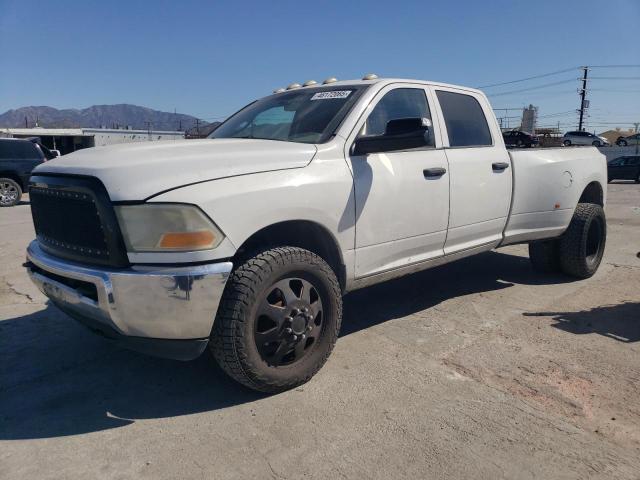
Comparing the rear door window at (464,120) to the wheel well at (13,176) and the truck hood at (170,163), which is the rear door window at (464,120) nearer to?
the truck hood at (170,163)

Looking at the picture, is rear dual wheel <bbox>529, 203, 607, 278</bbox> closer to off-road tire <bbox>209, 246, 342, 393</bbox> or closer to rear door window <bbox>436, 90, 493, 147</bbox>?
rear door window <bbox>436, 90, 493, 147</bbox>

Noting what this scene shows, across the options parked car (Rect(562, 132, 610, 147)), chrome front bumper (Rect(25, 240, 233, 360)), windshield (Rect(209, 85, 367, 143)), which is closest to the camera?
chrome front bumper (Rect(25, 240, 233, 360))

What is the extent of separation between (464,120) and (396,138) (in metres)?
1.49

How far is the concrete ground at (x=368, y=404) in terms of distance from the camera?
2.44 meters

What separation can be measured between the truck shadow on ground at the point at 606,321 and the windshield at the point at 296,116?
243cm

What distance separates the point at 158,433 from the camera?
2711 millimetres

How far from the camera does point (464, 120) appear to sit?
4.54 metres

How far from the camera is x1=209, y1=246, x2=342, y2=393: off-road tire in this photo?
277 centimetres

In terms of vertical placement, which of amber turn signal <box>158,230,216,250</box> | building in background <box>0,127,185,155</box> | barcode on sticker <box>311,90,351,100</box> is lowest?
amber turn signal <box>158,230,216,250</box>

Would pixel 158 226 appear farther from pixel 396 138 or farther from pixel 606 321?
pixel 606 321

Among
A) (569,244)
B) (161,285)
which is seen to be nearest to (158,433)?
(161,285)

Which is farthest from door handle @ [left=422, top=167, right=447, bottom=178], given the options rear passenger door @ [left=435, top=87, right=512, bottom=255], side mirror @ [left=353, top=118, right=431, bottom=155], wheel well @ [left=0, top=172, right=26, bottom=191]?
wheel well @ [left=0, top=172, right=26, bottom=191]

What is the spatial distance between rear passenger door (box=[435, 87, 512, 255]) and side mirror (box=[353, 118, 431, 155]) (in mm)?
841

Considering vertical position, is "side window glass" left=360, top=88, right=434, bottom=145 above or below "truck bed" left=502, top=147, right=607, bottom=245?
above
